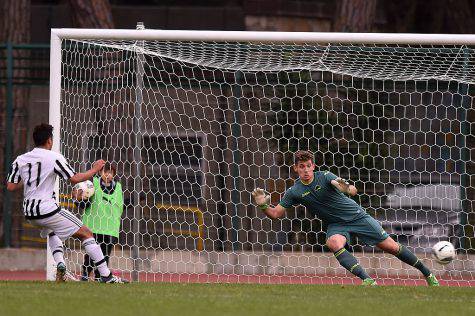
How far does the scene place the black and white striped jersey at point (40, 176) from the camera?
455 inches

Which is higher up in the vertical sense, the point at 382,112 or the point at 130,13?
the point at 130,13

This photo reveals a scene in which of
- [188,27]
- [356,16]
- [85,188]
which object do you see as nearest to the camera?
[85,188]

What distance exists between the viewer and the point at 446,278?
48.6 ft

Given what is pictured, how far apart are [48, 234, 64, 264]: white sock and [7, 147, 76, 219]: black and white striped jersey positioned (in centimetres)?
52

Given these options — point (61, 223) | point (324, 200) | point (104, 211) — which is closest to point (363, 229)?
point (324, 200)

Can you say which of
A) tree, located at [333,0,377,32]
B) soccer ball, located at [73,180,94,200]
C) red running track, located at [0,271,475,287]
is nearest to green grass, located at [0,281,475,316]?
soccer ball, located at [73,180,94,200]

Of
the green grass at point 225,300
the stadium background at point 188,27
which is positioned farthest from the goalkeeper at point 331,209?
the stadium background at point 188,27

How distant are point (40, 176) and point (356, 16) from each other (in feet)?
27.4

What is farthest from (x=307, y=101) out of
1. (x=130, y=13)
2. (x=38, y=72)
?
(x=130, y=13)

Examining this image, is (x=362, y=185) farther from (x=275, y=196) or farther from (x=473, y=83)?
(x=473, y=83)

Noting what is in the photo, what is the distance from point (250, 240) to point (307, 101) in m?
1.94

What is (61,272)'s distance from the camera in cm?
1185

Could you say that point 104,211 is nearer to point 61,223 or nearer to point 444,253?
point 61,223

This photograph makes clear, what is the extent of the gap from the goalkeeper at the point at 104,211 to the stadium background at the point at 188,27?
119 centimetres
